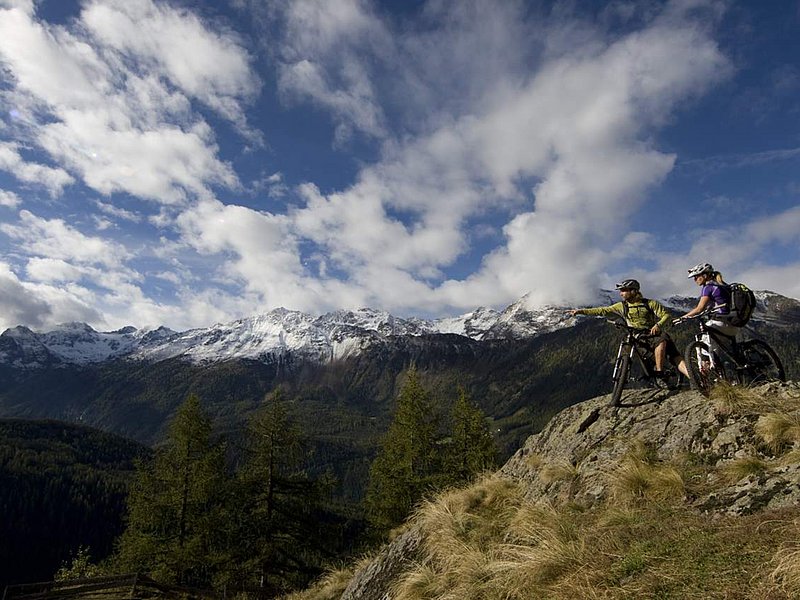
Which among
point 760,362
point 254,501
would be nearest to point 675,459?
point 760,362

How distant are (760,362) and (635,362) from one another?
2443 mm

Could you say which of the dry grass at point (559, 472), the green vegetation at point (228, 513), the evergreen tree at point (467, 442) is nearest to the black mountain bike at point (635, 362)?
the dry grass at point (559, 472)

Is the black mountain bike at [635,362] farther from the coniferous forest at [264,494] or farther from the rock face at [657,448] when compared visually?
the coniferous forest at [264,494]

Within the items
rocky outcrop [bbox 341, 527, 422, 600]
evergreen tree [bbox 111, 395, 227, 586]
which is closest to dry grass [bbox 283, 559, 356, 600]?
rocky outcrop [bbox 341, 527, 422, 600]

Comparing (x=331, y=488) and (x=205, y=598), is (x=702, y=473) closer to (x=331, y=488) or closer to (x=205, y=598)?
(x=205, y=598)

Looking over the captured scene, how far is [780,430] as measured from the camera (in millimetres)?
7082

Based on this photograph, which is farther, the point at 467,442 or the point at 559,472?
the point at 467,442

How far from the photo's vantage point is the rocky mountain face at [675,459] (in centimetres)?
590

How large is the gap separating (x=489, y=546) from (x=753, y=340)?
7731 millimetres

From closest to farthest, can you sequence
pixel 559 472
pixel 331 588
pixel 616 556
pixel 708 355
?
pixel 616 556
pixel 559 472
pixel 708 355
pixel 331 588

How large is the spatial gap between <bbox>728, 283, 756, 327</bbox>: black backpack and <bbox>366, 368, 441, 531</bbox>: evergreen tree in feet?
65.2

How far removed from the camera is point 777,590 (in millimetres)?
3244

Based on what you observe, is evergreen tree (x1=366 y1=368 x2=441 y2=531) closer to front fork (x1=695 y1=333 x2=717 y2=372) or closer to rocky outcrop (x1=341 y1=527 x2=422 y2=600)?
rocky outcrop (x1=341 y1=527 x2=422 y2=600)

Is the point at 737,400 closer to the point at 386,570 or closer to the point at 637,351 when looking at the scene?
the point at 637,351
